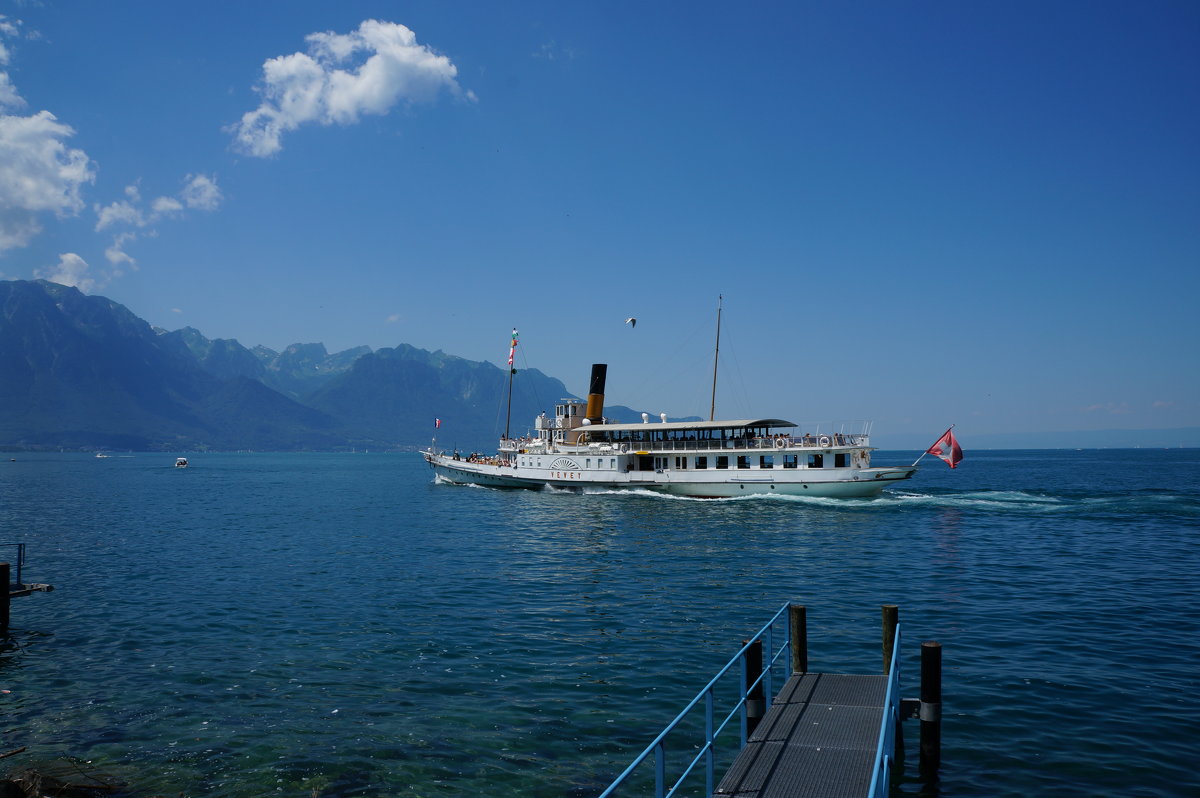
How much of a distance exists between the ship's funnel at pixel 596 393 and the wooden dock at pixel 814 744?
55.8 m

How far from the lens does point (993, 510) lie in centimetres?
5272

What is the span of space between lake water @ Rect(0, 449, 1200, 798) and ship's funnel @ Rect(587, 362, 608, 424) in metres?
28.0

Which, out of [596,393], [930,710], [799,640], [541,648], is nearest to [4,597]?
[541,648]

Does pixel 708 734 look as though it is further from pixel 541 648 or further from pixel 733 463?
pixel 733 463

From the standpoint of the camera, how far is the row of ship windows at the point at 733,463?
53500 millimetres

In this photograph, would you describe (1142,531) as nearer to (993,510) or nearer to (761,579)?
(993,510)

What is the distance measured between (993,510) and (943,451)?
1012cm

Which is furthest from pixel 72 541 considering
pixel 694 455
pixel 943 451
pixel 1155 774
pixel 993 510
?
pixel 993 510

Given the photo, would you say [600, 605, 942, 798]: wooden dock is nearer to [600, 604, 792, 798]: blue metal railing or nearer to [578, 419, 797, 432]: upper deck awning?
[600, 604, 792, 798]: blue metal railing

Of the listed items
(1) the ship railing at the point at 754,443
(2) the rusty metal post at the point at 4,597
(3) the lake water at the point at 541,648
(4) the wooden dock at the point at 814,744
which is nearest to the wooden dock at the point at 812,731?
(4) the wooden dock at the point at 814,744

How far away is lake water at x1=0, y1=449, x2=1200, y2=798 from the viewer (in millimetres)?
12078

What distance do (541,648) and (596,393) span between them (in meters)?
50.5

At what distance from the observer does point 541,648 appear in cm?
1847

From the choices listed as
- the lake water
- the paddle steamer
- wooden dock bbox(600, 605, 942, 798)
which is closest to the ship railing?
the paddle steamer
